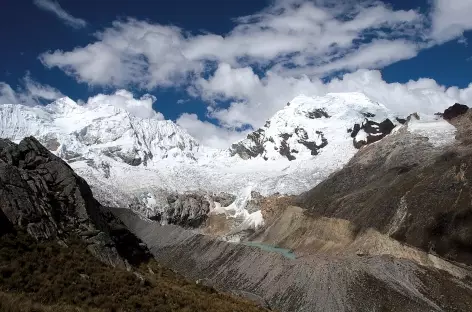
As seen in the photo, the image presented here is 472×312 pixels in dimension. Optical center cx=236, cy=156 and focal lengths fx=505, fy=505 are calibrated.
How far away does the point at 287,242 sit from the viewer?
135625mm

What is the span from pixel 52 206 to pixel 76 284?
8.28 m

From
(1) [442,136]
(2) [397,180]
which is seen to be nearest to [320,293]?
(2) [397,180]

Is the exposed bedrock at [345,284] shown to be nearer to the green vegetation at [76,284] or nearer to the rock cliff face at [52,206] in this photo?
the rock cliff face at [52,206]

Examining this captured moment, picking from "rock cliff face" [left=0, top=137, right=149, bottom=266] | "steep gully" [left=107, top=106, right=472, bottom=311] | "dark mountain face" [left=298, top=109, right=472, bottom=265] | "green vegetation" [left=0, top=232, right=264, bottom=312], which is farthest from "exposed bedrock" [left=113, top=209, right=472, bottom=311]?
"green vegetation" [left=0, top=232, right=264, bottom=312]

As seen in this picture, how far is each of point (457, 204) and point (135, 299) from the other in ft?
293

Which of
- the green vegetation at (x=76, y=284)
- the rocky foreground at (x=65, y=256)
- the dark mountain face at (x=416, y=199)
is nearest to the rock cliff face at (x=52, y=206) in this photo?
the rocky foreground at (x=65, y=256)

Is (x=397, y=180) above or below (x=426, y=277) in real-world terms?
above

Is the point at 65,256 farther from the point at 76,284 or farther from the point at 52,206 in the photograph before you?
the point at 52,206

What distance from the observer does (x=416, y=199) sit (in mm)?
109312

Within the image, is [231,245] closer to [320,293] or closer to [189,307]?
[320,293]

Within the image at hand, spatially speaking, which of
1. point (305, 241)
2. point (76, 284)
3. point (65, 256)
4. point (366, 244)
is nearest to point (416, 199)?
point (366, 244)

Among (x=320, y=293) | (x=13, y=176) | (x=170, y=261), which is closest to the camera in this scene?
(x=13, y=176)

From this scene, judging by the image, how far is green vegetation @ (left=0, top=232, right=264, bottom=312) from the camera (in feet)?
75.0

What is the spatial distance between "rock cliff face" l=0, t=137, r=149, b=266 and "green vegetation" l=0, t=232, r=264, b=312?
1166 millimetres
